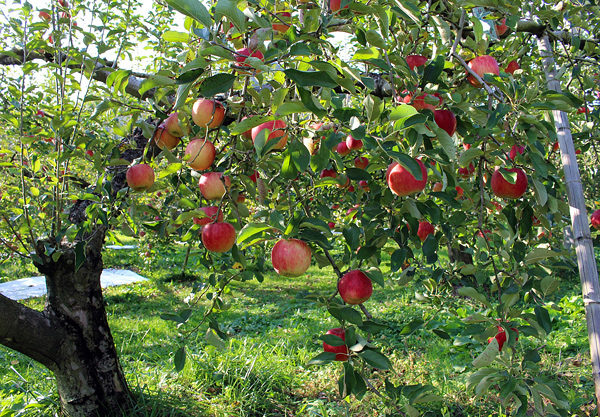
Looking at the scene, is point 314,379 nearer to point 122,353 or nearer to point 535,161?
point 122,353

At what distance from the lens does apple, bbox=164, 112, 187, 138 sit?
1.33m

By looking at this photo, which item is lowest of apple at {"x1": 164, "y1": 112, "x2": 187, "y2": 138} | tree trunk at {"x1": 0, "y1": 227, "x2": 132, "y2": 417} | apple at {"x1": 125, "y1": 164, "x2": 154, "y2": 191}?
tree trunk at {"x1": 0, "y1": 227, "x2": 132, "y2": 417}

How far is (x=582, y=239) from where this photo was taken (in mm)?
1389

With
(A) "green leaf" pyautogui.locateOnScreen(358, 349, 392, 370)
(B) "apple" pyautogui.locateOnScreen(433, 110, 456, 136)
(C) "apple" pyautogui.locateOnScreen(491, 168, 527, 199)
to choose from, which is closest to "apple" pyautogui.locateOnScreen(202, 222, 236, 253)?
(A) "green leaf" pyautogui.locateOnScreen(358, 349, 392, 370)

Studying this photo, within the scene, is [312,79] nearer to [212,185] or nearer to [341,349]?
[212,185]

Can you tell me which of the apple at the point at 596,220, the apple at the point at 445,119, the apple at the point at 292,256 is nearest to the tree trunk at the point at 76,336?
the apple at the point at 292,256

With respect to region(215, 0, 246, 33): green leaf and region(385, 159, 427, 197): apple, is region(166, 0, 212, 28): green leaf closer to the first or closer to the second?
region(215, 0, 246, 33): green leaf

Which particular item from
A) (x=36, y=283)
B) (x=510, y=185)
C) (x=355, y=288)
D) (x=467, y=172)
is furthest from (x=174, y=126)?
(x=36, y=283)

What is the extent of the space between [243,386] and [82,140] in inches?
74.3

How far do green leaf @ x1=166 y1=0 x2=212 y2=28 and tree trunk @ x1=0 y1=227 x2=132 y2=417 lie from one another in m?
1.63

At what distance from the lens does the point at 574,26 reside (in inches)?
70.1

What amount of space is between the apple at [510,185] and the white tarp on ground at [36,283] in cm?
560

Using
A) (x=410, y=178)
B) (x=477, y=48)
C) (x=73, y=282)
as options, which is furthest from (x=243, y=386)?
(x=477, y=48)

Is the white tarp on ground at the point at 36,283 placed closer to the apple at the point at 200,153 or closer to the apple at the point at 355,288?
the apple at the point at 200,153
